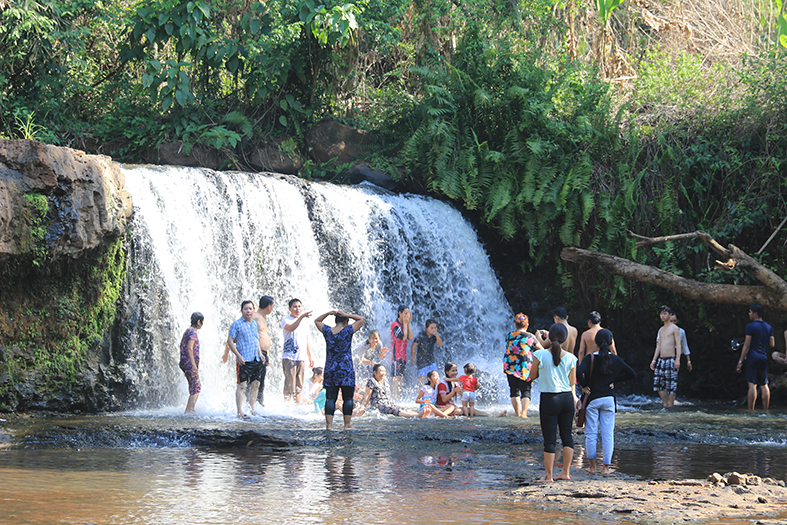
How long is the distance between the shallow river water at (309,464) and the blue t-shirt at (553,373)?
834 millimetres

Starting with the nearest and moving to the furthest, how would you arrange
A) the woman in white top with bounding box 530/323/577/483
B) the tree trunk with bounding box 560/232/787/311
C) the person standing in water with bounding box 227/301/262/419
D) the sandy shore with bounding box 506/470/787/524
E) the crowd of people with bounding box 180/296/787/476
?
the sandy shore with bounding box 506/470/787/524 → the woman in white top with bounding box 530/323/577/483 → the crowd of people with bounding box 180/296/787/476 → the person standing in water with bounding box 227/301/262/419 → the tree trunk with bounding box 560/232/787/311

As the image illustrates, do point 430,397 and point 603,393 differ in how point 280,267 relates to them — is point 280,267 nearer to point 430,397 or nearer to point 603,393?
point 430,397

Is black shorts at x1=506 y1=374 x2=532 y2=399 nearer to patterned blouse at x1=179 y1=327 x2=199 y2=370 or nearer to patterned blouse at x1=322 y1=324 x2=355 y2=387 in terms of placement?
patterned blouse at x1=322 y1=324 x2=355 y2=387

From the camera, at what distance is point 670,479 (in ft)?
22.4

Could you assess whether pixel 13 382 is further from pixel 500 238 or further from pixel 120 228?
pixel 500 238

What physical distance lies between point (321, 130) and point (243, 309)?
A: 27.3 ft

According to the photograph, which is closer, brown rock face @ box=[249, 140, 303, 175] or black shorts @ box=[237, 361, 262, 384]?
black shorts @ box=[237, 361, 262, 384]

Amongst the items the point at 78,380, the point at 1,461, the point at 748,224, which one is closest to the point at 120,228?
the point at 78,380

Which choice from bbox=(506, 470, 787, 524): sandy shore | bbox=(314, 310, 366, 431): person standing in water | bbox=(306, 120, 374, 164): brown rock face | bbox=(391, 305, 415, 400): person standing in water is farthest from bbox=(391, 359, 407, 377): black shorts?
bbox=(506, 470, 787, 524): sandy shore

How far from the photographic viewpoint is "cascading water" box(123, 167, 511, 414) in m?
12.5

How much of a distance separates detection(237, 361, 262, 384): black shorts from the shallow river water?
1.96 feet

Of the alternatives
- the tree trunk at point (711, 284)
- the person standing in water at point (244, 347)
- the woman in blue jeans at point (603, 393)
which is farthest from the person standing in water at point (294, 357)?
the woman in blue jeans at point (603, 393)

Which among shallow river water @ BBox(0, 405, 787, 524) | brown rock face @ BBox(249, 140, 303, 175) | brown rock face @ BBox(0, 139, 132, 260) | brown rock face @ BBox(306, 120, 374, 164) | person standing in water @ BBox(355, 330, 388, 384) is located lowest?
shallow river water @ BBox(0, 405, 787, 524)

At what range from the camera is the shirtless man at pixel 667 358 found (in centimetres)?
1310
